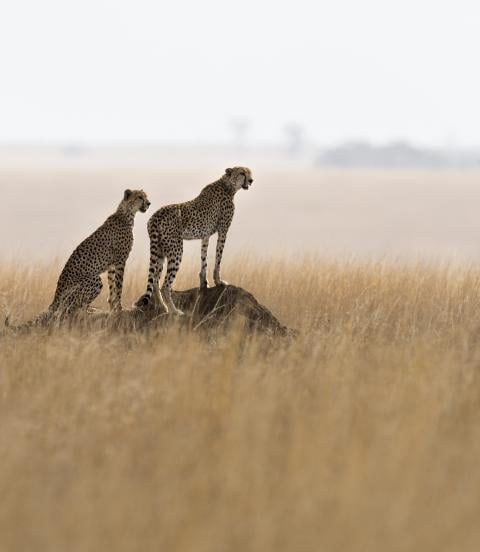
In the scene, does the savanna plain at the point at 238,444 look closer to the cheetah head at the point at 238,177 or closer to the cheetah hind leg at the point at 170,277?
the cheetah hind leg at the point at 170,277

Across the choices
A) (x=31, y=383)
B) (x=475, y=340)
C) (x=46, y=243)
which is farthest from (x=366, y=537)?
(x=46, y=243)

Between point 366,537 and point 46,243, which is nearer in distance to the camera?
point 366,537

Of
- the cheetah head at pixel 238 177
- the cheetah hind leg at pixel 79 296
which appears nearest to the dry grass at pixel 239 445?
the cheetah hind leg at pixel 79 296

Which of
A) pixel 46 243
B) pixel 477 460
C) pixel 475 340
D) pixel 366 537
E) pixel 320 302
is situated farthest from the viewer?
pixel 46 243

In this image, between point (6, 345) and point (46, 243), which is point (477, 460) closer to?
point (6, 345)

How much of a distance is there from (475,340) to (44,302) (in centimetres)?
371

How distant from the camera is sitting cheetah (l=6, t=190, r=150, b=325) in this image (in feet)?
25.0

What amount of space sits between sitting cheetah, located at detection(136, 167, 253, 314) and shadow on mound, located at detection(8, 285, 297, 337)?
13cm

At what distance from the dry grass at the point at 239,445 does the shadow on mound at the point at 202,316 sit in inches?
18.6

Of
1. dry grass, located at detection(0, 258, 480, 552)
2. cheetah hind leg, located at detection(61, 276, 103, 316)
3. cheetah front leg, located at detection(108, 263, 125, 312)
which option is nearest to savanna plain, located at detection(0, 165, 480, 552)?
dry grass, located at detection(0, 258, 480, 552)

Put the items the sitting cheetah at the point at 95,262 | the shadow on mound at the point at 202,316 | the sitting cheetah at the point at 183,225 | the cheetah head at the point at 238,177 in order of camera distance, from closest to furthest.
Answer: the shadow on mound at the point at 202,316
the sitting cheetah at the point at 95,262
the sitting cheetah at the point at 183,225
the cheetah head at the point at 238,177

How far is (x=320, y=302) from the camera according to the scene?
886 centimetres

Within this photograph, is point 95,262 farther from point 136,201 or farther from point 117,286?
point 136,201

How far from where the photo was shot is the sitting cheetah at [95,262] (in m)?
7.62
